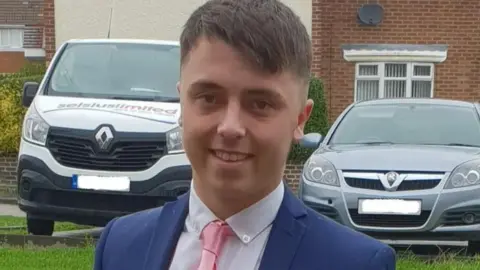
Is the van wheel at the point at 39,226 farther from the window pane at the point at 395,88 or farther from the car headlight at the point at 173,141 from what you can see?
the window pane at the point at 395,88

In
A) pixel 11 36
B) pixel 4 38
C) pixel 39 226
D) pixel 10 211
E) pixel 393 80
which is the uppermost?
pixel 39 226

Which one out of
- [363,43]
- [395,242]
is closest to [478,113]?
[395,242]

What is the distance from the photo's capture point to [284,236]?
6.03ft

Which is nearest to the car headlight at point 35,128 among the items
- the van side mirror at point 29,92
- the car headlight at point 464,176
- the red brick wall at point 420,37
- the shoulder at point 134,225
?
the van side mirror at point 29,92

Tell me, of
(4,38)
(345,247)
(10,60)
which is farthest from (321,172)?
(4,38)

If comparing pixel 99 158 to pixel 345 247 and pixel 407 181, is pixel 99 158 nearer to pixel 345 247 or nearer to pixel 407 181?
pixel 407 181

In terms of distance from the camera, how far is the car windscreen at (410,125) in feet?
28.3

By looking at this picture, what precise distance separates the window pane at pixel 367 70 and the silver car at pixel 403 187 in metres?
10.8

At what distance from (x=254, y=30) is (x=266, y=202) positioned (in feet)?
1.10

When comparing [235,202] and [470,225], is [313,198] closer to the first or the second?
[470,225]

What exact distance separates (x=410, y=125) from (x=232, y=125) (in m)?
7.31

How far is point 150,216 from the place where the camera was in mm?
2006

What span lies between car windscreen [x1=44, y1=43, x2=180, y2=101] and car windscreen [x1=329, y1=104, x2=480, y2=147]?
66.9 inches

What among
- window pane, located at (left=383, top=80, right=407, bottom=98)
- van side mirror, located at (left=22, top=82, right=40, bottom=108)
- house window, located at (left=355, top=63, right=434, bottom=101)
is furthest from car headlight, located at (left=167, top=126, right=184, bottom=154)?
window pane, located at (left=383, top=80, right=407, bottom=98)
